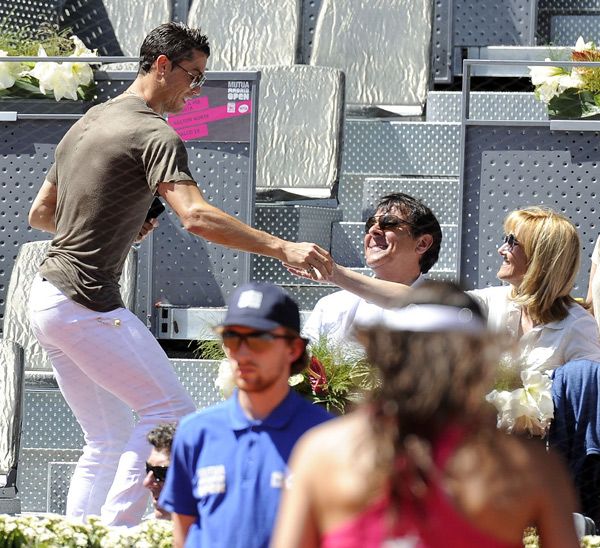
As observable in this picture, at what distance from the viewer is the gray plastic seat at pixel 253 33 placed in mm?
7684

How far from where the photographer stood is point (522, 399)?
3.96 m

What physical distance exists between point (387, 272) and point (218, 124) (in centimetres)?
189

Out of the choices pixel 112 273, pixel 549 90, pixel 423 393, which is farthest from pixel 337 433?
pixel 549 90

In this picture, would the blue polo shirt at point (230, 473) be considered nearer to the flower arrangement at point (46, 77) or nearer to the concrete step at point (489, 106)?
the flower arrangement at point (46, 77)

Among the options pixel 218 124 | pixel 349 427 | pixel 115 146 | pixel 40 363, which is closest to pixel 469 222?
pixel 218 124

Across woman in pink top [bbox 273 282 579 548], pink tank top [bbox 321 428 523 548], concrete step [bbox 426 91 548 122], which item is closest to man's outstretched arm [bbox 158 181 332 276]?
woman in pink top [bbox 273 282 579 548]

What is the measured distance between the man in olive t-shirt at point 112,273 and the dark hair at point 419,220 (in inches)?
35.0

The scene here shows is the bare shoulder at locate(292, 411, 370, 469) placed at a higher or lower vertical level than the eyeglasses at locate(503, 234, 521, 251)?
higher

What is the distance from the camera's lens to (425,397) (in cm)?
168

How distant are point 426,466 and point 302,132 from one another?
5.20m

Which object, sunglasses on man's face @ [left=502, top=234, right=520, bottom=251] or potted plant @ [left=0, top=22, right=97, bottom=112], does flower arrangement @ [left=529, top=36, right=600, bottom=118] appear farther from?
potted plant @ [left=0, top=22, right=97, bottom=112]

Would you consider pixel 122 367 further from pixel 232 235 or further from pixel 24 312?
pixel 24 312

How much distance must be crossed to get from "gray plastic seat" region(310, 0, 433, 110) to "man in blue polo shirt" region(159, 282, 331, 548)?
5.00m

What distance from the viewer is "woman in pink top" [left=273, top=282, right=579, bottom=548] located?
1661mm
